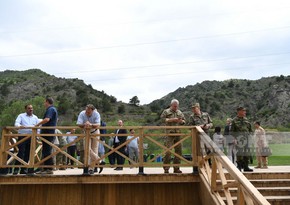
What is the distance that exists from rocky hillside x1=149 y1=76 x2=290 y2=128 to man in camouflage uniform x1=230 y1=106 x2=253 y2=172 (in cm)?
4912

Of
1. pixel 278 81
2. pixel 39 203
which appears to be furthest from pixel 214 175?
pixel 278 81

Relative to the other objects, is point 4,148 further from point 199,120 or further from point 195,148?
point 199,120

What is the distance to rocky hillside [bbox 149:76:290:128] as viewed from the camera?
62.8 m

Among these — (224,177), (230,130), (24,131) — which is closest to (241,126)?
(230,130)

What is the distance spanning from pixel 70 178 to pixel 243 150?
4.16 meters

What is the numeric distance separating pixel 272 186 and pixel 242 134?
1.45m

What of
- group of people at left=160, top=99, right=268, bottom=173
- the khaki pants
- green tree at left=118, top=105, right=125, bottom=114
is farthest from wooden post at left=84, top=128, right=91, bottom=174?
green tree at left=118, top=105, right=125, bottom=114

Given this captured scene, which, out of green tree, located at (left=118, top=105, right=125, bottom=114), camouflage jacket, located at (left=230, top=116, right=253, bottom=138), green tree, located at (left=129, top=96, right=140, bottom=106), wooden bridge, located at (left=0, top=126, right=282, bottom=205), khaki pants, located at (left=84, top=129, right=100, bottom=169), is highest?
green tree, located at (left=129, top=96, right=140, bottom=106)

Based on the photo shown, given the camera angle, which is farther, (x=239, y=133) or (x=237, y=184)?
(x=239, y=133)

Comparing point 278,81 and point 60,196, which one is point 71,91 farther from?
point 60,196

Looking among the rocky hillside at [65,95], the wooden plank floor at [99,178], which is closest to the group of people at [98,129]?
the wooden plank floor at [99,178]

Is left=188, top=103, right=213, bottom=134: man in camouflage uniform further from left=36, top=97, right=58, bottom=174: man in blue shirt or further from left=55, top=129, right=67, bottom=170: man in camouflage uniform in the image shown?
left=55, top=129, right=67, bottom=170: man in camouflage uniform

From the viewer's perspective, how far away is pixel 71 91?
71500 mm

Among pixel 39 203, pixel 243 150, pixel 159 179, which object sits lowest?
pixel 39 203
